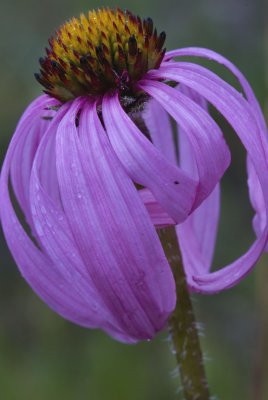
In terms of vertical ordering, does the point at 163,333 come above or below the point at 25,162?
below

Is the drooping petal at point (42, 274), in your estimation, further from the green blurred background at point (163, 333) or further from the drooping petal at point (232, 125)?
the green blurred background at point (163, 333)

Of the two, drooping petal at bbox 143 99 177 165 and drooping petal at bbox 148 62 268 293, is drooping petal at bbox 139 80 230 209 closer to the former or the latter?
drooping petal at bbox 148 62 268 293

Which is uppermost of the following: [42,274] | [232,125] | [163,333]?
[232,125]

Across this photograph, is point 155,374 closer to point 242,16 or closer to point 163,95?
point 242,16

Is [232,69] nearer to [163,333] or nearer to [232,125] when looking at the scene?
[232,125]

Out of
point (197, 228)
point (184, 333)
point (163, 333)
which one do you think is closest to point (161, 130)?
point (197, 228)
